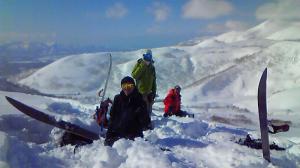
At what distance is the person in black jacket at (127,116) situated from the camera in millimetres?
6973

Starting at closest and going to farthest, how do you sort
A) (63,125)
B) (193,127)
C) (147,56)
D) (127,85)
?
(127,85)
(63,125)
(147,56)
(193,127)

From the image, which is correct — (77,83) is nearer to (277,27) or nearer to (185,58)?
(185,58)

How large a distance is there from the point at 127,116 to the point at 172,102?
7446 millimetres

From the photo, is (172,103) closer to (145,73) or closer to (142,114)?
(145,73)

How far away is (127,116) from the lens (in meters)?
6.99

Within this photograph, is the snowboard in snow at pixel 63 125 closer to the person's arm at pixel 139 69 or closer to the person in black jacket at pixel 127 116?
the person in black jacket at pixel 127 116

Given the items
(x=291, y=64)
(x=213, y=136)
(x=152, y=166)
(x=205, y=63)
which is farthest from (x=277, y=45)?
(x=152, y=166)

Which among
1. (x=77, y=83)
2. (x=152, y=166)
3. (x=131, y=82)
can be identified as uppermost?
(x=131, y=82)

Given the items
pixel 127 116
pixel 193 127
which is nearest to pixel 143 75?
pixel 193 127

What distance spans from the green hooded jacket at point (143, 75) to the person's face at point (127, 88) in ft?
12.0

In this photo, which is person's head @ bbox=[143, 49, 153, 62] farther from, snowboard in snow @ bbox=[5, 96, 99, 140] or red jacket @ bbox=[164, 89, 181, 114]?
red jacket @ bbox=[164, 89, 181, 114]

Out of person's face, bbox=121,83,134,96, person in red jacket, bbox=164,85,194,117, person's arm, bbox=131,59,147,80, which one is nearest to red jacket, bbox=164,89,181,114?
person in red jacket, bbox=164,85,194,117

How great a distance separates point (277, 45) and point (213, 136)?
187ft

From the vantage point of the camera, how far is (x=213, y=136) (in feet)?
32.4
